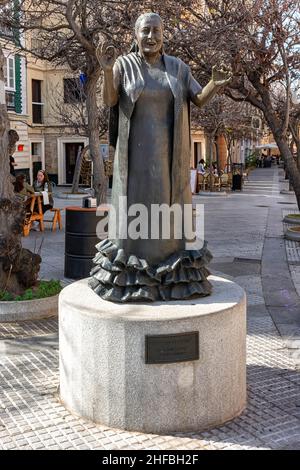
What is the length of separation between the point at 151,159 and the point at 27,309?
337 centimetres

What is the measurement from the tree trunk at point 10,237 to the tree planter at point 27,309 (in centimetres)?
52

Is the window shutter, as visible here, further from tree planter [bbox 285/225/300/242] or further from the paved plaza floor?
the paved plaza floor

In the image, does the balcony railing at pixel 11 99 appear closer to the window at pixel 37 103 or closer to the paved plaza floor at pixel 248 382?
the window at pixel 37 103

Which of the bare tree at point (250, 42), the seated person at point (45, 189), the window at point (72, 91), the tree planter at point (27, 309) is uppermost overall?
the window at point (72, 91)

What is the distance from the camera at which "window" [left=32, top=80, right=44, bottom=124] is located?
33812 millimetres

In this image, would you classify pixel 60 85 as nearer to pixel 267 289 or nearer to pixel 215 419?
pixel 267 289

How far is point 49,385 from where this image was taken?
5.07 m

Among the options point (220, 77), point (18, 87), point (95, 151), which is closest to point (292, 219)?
point (95, 151)

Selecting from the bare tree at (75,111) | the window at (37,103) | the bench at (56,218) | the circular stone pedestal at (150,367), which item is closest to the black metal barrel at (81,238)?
the circular stone pedestal at (150,367)

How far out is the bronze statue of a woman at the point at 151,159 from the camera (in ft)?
14.6

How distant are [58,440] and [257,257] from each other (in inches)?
322

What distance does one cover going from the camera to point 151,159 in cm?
451

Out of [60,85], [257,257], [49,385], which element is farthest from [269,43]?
[60,85]
